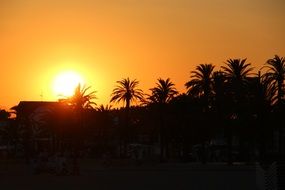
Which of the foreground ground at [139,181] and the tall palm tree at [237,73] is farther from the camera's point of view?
the tall palm tree at [237,73]

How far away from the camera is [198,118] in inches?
3302

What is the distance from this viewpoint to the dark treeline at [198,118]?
2805 inches

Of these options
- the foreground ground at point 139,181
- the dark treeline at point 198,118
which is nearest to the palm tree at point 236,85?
the dark treeline at point 198,118

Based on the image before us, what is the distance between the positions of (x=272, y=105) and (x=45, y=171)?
1154 inches

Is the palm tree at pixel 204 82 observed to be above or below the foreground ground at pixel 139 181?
above

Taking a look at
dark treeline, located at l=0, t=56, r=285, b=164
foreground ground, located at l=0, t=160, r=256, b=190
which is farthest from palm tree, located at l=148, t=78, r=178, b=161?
foreground ground, located at l=0, t=160, r=256, b=190

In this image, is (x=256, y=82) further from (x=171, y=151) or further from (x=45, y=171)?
(x=171, y=151)

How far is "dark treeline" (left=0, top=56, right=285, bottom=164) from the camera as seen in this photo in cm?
7125

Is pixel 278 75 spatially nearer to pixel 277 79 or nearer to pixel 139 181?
pixel 277 79

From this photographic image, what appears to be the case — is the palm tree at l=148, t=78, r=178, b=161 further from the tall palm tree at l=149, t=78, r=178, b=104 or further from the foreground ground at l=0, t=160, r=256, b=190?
the foreground ground at l=0, t=160, r=256, b=190

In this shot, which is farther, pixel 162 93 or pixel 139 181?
pixel 162 93

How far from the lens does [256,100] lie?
69750mm

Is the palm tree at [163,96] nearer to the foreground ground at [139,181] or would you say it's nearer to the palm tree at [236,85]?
the palm tree at [236,85]

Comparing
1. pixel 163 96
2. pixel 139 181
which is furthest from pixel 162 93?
pixel 139 181
